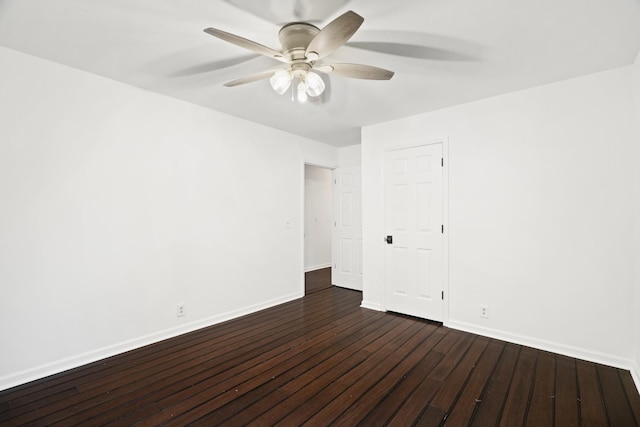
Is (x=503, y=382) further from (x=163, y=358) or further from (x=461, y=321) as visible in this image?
(x=163, y=358)

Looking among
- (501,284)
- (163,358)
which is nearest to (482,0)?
(501,284)

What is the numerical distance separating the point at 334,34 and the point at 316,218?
17.7 feet

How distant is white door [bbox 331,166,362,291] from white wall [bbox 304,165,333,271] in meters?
1.31

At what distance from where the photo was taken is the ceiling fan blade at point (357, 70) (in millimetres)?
1973

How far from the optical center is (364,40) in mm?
2078

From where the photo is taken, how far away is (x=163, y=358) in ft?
8.77

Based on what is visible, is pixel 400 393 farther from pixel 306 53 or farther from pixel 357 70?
pixel 306 53

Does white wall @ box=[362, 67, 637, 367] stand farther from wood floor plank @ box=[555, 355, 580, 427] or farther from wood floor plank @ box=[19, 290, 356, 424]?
wood floor plank @ box=[19, 290, 356, 424]

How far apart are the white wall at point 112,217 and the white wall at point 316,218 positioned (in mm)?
2640

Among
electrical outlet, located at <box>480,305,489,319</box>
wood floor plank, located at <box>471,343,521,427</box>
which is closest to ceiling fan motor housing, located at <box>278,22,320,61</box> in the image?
wood floor plank, located at <box>471,343,521,427</box>

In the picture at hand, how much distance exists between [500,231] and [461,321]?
3.64ft

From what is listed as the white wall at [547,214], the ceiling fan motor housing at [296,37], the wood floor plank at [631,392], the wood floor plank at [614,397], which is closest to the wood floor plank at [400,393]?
the white wall at [547,214]

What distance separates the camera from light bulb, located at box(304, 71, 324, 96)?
6.53ft

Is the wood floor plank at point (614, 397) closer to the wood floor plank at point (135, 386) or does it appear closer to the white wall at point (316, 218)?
the wood floor plank at point (135, 386)
